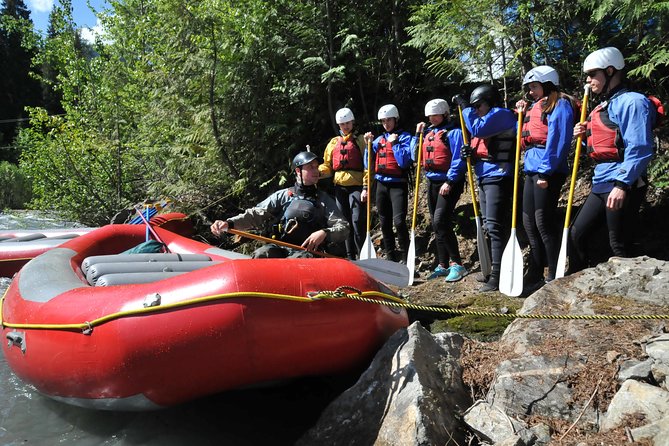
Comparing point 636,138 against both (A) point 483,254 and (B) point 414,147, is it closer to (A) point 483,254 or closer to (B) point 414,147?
(A) point 483,254

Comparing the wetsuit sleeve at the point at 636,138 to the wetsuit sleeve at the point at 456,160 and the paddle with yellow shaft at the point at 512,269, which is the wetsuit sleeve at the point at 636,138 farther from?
the wetsuit sleeve at the point at 456,160

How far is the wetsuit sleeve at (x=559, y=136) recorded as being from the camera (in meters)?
4.44

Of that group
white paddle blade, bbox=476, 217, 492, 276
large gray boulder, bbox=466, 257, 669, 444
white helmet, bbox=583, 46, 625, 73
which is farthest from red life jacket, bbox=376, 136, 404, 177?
large gray boulder, bbox=466, 257, 669, 444

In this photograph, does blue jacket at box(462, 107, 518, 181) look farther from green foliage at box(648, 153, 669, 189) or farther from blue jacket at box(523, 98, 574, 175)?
green foliage at box(648, 153, 669, 189)

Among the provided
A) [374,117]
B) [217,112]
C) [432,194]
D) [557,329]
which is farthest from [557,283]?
[217,112]

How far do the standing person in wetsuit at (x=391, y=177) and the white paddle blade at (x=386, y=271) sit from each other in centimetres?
199

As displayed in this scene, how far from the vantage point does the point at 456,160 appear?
5516mm

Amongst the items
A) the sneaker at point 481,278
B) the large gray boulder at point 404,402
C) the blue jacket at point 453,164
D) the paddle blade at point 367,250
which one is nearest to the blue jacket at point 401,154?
the blue jacket at point 453,164

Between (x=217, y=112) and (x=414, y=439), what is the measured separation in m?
6.95

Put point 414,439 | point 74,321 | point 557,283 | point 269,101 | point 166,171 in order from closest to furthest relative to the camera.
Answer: point 414,439, point 74,321, point 557,283, point 269,101, point 166,171

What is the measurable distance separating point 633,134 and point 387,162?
2.78 metres

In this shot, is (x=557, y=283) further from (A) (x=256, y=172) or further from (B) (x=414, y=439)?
(A) (x=256, y=172)

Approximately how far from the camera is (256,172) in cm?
866

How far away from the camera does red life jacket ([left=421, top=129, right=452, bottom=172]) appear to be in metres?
5.68
